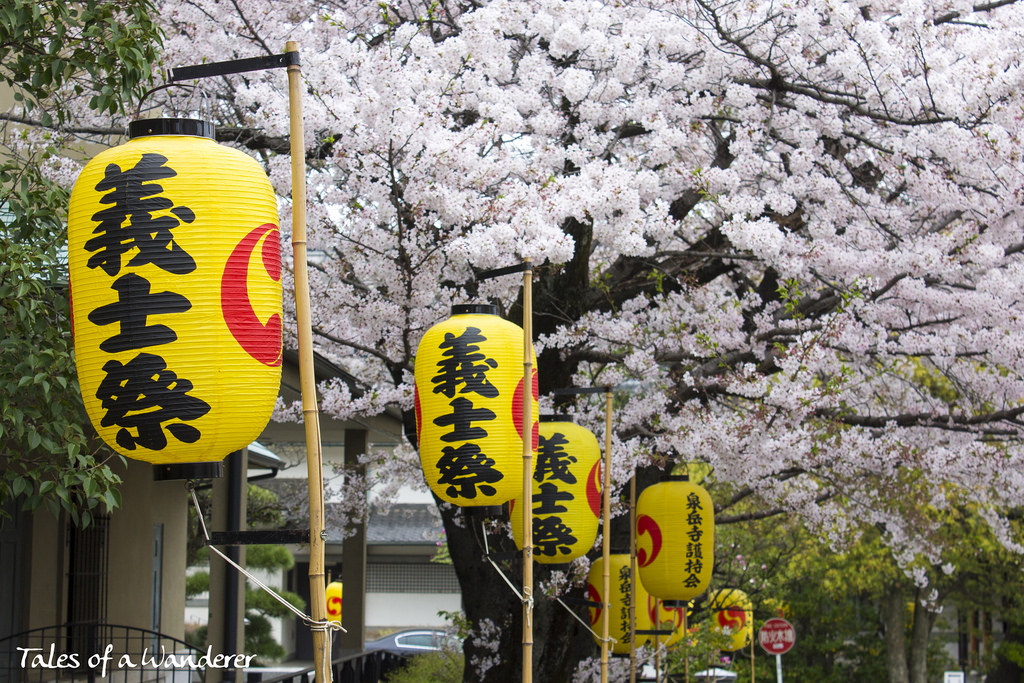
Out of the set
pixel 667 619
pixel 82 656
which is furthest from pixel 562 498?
pixel 667 619

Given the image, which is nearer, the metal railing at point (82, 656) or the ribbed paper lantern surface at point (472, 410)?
the ribbed paper lantern surface at point (472, 410)

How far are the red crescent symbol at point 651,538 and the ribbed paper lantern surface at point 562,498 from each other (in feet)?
7.32

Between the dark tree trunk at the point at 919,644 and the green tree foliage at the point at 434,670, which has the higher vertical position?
the green tree foliage at the point at 434,670

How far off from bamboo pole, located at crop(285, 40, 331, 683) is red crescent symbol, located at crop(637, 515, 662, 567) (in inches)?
256

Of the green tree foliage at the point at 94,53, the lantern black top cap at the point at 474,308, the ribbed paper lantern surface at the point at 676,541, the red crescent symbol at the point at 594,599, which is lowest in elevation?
the red crescent symbol at the point at 594,599

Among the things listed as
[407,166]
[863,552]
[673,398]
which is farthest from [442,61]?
[863,552]

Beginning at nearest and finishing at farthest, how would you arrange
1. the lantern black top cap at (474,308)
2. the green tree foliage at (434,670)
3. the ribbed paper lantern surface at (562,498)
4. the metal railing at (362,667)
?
the lantern black top cap at (474,308), the ribbed paper lantern surface at (562,498), the metal railing at (362,667), the green tree foliage at (434,670)

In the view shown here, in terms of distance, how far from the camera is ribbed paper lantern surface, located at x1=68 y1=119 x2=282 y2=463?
11.8ft

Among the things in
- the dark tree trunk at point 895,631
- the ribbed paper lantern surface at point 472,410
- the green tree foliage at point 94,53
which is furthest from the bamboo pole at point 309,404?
the dark tree trunk at point 895,631

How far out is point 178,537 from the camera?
1281cm

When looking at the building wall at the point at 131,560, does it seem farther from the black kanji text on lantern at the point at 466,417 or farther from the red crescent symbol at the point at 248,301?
the red crescent symbol at the point at 248,301

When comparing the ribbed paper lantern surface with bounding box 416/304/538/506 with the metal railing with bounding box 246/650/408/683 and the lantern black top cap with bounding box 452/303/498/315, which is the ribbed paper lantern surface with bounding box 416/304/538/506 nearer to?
the lantern black top cap with bounding box 452/303/498/315

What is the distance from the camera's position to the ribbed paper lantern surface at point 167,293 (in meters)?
3.60

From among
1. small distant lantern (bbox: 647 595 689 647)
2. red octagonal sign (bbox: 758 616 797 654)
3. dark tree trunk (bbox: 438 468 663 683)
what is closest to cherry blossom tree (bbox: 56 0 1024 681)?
dark tree trunk (bbox: 438 468 663 683)
